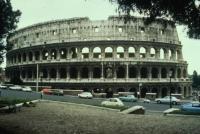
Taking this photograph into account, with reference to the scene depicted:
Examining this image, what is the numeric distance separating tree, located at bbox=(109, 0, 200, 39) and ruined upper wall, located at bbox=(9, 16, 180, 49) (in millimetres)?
49246

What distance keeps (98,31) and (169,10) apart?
178ft

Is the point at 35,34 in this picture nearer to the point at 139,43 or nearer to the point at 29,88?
the point at 29,88

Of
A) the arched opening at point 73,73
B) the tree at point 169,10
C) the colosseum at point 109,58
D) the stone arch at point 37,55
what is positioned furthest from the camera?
the stone arch at point 37,55

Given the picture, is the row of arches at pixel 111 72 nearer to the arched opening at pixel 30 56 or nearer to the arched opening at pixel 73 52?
the arched opening at pixel 73 52

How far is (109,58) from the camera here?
226 feet

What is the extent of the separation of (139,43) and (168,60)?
7108 millimetres

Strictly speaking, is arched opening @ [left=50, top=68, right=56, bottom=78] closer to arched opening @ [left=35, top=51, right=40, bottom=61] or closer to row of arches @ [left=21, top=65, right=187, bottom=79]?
row of arches @ [left=21, top=65, right=187, bottom=79]

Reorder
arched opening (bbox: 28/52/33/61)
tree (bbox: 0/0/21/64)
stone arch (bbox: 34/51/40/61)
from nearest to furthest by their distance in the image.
Result: 1. tree (bbox: 0/0/21/64)
2. stone arch (bbox: 34/51/40/61)
3. arched opening (bbox: 28/52/33/61)

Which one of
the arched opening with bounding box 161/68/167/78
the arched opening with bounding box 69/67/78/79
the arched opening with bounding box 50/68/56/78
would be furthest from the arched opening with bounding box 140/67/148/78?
the arched opening with bounding box 50/68/56/78

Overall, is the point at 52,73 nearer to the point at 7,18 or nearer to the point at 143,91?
the point at 143,91

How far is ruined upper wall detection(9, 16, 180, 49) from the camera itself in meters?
69.7

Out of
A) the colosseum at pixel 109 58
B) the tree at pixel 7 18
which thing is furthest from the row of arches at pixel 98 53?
the tree at pixel 7 18

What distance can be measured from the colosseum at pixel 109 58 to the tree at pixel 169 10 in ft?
160

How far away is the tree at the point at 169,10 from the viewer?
15.9m
